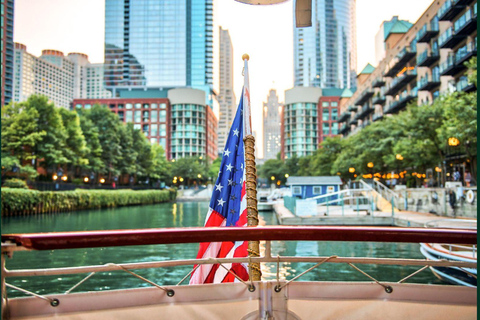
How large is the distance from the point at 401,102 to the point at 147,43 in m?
134

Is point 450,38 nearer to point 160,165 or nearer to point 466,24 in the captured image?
point 466,24

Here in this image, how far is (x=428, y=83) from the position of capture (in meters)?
41.9

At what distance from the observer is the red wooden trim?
222 centimetres

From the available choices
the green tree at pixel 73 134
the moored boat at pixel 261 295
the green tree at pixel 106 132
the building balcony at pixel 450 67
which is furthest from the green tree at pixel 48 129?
the moored boat at pixel 261 295

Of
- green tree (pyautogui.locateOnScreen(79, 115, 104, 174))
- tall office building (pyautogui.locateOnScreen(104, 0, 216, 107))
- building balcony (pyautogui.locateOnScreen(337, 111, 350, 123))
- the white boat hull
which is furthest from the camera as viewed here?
tall office building (pyautogui.locateOnScreen(104, 0, 216, 107))

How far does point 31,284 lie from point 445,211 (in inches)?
876

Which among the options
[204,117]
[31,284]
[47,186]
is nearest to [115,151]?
[47,186]

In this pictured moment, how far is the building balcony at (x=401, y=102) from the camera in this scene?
4761 cm

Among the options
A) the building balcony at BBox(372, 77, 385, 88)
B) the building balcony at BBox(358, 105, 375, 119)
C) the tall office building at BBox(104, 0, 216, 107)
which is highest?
the tall office building at BBox(104, 0, 216, 107)

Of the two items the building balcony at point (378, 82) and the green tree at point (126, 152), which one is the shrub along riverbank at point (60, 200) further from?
the building balcony at point (378, 82)

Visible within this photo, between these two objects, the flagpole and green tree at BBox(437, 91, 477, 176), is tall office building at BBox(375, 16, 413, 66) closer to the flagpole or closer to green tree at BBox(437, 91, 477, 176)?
green tree at BBox(437, 91, 477, 176)

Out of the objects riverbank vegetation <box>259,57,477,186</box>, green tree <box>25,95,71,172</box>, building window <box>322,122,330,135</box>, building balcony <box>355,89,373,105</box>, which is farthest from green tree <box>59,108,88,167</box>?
building window <box>322,122,330,135</box>

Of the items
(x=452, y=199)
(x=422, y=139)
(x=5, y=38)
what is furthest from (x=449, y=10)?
(x=5, y=38)

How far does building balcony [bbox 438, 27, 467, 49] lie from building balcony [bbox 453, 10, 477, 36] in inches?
15.2
